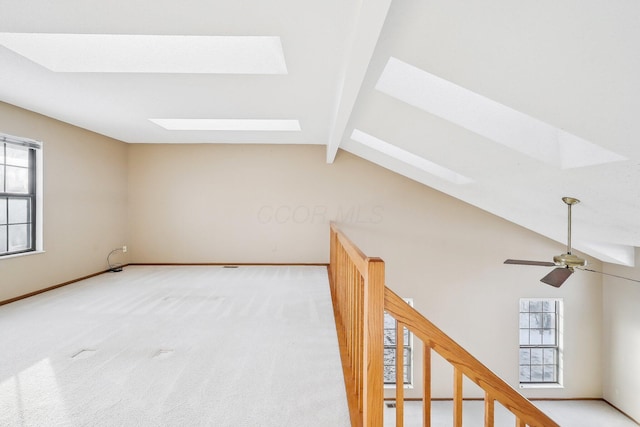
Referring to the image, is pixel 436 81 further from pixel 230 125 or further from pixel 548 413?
pixel 548 413

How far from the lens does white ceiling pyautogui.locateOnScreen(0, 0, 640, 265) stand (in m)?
1.50

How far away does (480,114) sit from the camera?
2.61m

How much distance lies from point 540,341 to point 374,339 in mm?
6320

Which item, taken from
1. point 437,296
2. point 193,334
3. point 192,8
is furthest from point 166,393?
point 437,296

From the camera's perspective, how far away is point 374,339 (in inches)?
57.1

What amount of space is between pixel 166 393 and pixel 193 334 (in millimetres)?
882

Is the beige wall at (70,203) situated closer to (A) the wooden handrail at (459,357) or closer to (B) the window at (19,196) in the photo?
(B) the window at (19,196)

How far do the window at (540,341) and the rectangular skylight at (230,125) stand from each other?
548 cm

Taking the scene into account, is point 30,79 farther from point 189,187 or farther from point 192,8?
point 189,187

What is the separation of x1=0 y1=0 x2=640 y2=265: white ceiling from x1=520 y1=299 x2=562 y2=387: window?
2.67 m

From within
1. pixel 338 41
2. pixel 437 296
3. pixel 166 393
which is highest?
pixel 338 41

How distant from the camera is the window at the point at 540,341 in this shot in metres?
5.92

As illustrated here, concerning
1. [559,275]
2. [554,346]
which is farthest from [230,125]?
[554,346]

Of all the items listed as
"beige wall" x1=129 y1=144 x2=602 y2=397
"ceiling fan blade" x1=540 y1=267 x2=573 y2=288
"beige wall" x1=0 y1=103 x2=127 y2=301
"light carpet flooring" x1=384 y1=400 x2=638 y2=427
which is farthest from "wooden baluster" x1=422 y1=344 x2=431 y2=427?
"beige wall" x1=0 y1=103 x2=127 y2=301
